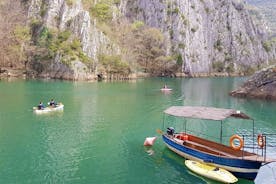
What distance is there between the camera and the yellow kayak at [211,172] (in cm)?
2700

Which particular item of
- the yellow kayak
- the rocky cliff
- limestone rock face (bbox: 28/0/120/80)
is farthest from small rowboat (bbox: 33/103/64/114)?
limestone rock face (bbox: 28/0/120/80)

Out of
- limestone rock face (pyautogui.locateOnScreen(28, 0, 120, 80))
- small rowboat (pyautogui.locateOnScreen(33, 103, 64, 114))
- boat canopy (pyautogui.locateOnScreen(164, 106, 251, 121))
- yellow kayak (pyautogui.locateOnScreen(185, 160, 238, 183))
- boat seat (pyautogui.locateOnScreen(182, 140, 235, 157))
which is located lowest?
yellow kayak (pyautogui.locateOnScreen(185, 160, 238, 183))

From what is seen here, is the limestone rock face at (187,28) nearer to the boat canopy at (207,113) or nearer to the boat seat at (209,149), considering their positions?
the boat canopy at (207,113)

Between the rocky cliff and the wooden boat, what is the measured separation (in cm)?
8860

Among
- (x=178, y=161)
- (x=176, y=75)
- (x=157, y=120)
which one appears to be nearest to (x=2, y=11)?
(x=176, y=75)

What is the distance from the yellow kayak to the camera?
2700cm

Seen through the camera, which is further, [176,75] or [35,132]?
[176,75]

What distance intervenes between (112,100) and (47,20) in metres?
76.1

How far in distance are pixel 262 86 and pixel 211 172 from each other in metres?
59.8

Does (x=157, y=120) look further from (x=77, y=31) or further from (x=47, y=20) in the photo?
(x=47, y=20)

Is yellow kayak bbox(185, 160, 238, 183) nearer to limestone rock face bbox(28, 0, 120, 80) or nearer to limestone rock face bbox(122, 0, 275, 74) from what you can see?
limestone rock face bbox(28, 0, 120, 80)


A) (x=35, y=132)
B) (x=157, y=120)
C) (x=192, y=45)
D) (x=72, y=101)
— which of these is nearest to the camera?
(x=35, y=132)

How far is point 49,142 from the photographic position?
37688mm

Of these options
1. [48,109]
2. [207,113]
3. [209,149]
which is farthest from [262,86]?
[209,149]
